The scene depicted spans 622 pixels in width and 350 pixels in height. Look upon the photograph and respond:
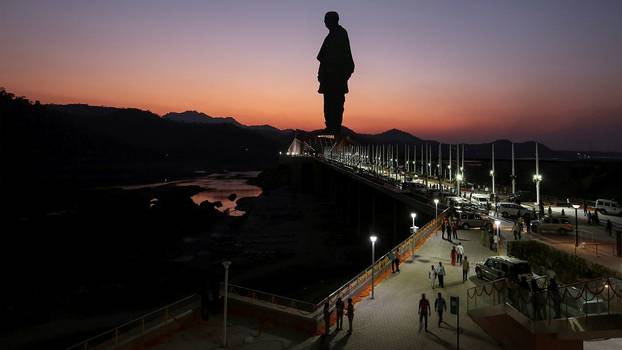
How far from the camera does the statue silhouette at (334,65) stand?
179 m

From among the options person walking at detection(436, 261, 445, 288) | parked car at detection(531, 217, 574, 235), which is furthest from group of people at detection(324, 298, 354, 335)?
parked car at detection(531, 217, 574, 235)

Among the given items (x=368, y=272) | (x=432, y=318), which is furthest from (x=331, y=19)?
(x=432, y=318)

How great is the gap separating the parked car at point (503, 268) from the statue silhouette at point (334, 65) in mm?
170233

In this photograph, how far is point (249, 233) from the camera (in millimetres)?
56906

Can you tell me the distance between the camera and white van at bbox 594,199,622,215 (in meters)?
32.6

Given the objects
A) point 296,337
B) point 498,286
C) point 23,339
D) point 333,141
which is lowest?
point 23,339

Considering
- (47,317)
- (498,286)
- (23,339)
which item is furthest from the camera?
(47,317)

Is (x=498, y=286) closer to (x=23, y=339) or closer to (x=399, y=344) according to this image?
(x=399, y=344)

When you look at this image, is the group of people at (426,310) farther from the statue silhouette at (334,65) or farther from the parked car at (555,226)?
the statue silhouette at (334,65)

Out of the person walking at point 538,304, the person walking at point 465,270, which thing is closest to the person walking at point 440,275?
the person walking at point 465,270

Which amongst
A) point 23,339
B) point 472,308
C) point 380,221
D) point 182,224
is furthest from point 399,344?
point 182,224

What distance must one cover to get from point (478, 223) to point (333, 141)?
168650 mm

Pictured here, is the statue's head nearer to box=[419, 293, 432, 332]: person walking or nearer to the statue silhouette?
the statue silhouette

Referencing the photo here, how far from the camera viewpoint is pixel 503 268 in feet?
53.5
